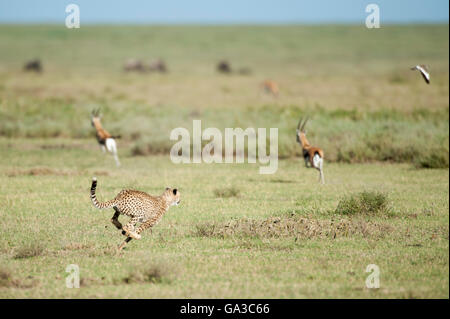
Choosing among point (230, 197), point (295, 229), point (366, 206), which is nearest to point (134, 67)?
point (230, 197)

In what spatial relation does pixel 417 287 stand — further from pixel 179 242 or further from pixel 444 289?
pixel 179 242

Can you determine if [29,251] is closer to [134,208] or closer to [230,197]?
[134,208]

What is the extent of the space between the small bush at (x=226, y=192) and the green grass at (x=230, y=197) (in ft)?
0.07

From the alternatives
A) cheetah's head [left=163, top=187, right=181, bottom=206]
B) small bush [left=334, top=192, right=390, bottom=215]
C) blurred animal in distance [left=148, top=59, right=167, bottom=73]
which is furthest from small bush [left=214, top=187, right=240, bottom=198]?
blurred animal in distance [left=148, top=59, right=167, bottom=73]

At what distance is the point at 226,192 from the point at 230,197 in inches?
5.5

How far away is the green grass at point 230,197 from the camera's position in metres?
8.07

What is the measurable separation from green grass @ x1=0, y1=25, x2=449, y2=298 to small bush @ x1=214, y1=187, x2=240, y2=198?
0.07 feet

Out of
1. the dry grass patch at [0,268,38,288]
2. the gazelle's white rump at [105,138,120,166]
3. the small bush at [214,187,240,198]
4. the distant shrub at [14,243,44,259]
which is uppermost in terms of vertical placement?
the gazelle's white rump at [105,138,120,166]

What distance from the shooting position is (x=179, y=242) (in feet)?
32.3

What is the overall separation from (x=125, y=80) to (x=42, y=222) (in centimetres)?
3473

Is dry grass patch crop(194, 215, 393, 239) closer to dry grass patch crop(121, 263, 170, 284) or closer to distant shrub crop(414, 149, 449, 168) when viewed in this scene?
dry grass patch crop(121, 263, 170, 284)

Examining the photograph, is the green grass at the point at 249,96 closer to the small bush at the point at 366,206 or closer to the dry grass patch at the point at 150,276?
the small bush at the point at 366,206

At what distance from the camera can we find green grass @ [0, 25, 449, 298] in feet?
26.5

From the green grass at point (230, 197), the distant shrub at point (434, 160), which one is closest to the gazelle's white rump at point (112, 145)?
the green grass at point (230, 197)
